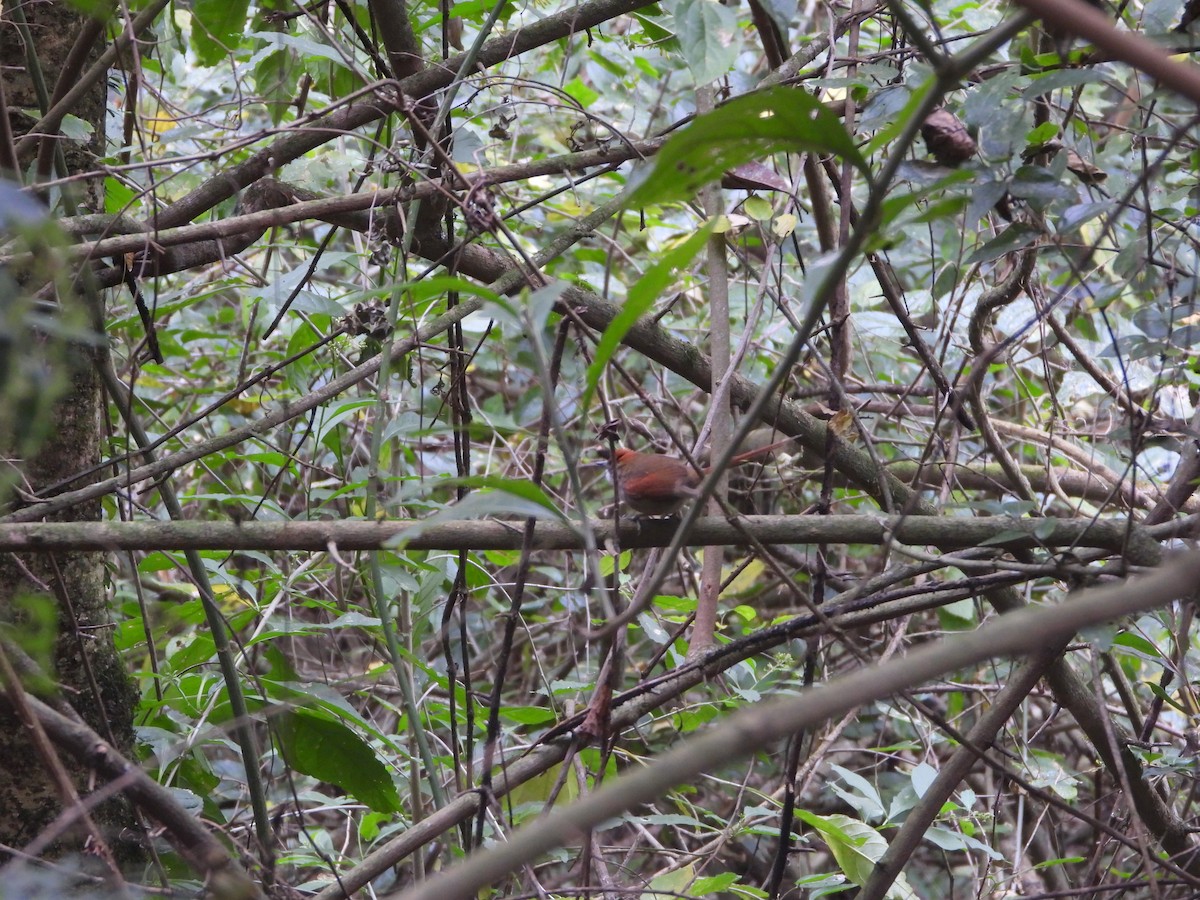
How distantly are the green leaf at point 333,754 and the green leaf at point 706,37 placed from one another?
1.43 m

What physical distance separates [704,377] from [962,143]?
3.25 ft

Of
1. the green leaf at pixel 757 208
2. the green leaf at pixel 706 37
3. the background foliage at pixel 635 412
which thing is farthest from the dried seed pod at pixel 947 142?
the green leaf at pixel 757 208

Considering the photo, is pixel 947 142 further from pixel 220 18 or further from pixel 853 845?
pixel 220 18

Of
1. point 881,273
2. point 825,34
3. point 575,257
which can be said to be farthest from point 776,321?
point 881,273

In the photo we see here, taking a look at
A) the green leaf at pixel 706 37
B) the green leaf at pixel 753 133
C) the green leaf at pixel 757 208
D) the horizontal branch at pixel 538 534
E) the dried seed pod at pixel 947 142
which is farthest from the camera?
the green leaf at pixel 757 208

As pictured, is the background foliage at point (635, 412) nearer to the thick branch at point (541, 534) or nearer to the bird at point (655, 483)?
the thick branch at point (541, 534)

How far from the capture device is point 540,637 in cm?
424

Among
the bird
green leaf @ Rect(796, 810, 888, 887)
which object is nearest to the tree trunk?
the bird

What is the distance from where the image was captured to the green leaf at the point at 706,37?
6.07 ft

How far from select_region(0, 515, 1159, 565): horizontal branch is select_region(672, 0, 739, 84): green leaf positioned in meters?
0.79

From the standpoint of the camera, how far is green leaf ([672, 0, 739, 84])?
185 cm

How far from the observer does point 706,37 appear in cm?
188

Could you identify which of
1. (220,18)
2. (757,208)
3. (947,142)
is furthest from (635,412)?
(947,142)

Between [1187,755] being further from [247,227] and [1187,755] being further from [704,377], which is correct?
[247,227]
